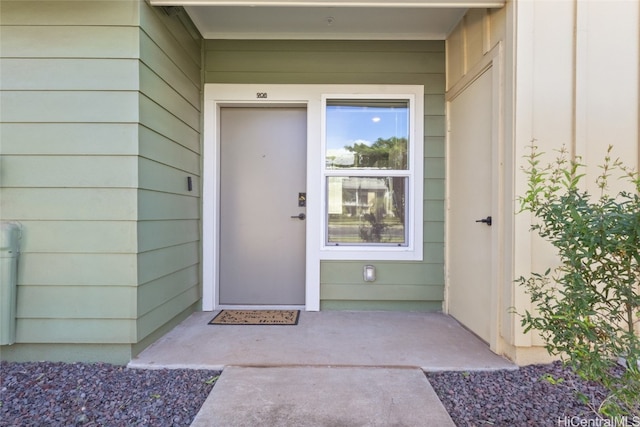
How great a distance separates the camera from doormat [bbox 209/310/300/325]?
109 inches

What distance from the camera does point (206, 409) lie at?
1.58m

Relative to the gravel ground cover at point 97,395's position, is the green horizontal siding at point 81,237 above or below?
above

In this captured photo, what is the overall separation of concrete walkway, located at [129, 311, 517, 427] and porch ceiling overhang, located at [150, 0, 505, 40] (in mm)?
2480

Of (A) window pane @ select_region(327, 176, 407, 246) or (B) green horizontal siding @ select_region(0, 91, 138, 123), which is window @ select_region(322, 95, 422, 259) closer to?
(A) window pane @ select_region(327, 176, 407, 246)

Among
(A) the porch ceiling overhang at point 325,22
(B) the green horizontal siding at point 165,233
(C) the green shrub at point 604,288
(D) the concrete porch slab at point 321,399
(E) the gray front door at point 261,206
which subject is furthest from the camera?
(E) the gray front door at point 261,206

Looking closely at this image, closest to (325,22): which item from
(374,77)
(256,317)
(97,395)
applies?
(374,77)

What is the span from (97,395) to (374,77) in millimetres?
3116

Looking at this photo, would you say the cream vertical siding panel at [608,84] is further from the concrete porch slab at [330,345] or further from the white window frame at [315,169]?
the concrete porch slab at [330,345]

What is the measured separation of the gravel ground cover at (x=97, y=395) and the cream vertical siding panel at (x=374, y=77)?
1.53m

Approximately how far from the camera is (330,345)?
230 centimetres

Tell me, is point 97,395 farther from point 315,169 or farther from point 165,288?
point 315,169

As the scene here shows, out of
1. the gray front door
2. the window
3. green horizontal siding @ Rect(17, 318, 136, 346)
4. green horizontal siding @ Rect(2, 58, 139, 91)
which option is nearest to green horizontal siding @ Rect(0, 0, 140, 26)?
green horizontal siding @ Rect(2, 58, 139, 91)

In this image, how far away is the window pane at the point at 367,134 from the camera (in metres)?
3.10

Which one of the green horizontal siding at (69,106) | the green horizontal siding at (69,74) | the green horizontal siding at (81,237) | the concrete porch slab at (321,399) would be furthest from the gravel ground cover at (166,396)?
the green horizontal siding at (69,74)
